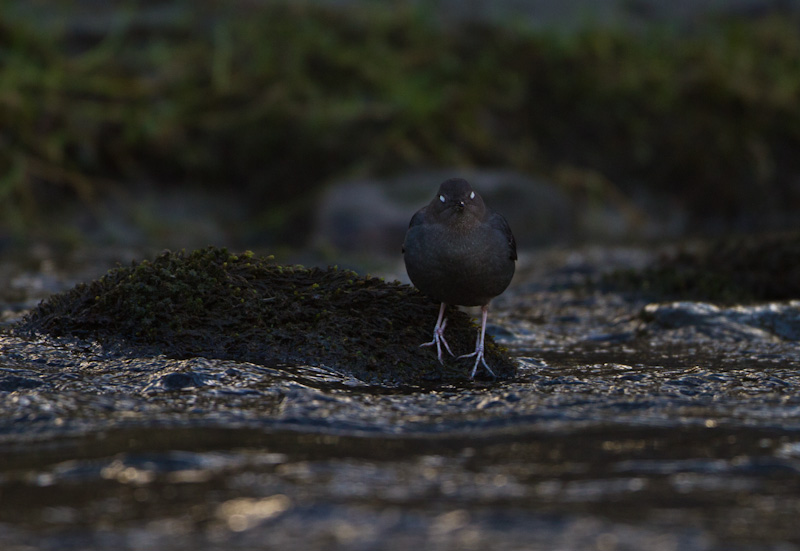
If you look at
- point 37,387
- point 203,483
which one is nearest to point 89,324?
point 37,387

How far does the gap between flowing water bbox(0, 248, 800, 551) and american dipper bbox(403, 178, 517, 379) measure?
0.46 m

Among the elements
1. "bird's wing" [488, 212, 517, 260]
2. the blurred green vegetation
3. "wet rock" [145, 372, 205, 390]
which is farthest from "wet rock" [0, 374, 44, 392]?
the blurred green vegetation

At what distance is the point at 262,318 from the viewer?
465 cm

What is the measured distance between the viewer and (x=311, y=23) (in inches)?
509

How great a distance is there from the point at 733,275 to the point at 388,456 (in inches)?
199

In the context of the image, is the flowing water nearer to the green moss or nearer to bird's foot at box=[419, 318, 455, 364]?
bird's foot at box=[419, 318, 455, 364]

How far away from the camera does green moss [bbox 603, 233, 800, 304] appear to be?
23.8 feet

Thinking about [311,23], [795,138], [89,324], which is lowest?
[89,324]

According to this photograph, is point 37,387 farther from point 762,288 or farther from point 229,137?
point 229,137

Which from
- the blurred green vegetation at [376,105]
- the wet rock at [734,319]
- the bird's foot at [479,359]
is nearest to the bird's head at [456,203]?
the bird's foot at [479,359]

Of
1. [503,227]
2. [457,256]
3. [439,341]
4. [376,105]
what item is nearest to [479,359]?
[439,341]

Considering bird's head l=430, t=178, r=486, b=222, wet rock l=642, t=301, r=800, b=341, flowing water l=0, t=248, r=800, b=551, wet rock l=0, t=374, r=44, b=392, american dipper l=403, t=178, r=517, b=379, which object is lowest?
flowing water l=0, t=248, r=800, b=551

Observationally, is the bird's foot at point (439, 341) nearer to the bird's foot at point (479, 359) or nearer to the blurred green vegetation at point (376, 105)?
the bird's foot at point (479, 359)

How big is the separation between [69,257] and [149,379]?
533 centimetres
